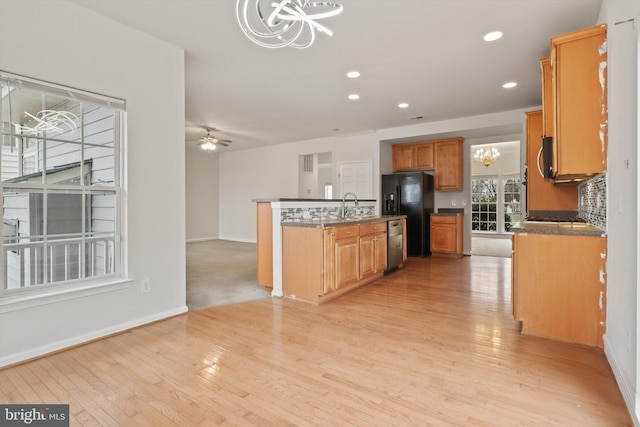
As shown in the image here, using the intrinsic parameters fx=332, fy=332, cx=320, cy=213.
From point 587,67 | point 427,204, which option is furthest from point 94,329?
point 427,204

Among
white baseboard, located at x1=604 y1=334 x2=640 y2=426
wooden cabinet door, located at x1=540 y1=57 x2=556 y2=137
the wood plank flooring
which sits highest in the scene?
wooden cabinet door, located at x1=540 y1=57 x2=556 y2=137

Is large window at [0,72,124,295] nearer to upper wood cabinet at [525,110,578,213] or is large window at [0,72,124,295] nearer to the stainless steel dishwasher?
the stainless steel dishwasher

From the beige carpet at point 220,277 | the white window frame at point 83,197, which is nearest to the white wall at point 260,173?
the beige carpet at point 220,277

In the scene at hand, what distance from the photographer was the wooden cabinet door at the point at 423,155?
6926 mm

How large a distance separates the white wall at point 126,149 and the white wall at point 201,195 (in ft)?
20.6

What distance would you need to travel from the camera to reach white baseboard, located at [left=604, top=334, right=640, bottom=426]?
1640 millimetres

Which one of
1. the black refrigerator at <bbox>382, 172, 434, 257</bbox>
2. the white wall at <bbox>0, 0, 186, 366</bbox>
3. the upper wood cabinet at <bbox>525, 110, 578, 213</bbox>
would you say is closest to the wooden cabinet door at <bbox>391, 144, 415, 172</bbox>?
the black refrigerator at <bbox>382, 172, 434, 257</bbox>

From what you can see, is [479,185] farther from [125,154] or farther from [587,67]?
[125,154]

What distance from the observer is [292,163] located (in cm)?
866

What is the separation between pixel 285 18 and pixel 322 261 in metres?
2.37

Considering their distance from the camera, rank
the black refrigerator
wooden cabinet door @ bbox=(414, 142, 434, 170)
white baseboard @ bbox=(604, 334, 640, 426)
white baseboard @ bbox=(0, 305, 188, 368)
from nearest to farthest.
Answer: white baseboard @ bbox=(604, 334, 640, 426) < white baseboard @ bbox=(0, 305, 188, 368) < the black refrigerator < wooden cabinet door @ bbox=(414, 142, 434, 170)

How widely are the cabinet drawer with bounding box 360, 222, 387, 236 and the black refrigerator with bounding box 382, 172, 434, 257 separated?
1988 mm

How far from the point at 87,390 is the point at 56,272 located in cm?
110

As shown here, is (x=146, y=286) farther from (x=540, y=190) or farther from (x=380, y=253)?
(x=540, y=190)
